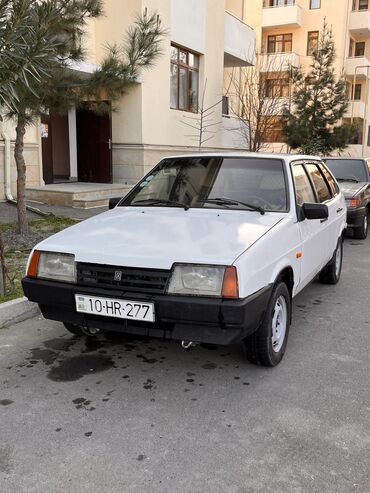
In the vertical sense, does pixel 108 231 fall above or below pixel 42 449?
above

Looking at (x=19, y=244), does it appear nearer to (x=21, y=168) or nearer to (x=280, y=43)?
(x=21, y=168)

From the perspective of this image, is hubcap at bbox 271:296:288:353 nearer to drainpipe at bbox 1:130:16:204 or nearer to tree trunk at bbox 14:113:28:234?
tree trunk at bbox 14:113:28:234

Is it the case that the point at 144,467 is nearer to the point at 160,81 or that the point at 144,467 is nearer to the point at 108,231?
the point at 108,231


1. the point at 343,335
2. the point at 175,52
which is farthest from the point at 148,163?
the point at 343,335

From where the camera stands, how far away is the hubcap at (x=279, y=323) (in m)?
3.73

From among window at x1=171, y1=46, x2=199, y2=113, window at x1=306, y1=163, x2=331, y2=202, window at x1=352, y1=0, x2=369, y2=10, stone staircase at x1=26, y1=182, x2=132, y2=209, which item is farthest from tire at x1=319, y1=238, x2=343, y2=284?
window at x1=352, y1=0, x2=369, y2=10

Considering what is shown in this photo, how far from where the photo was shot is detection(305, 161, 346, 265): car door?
5.18 metres

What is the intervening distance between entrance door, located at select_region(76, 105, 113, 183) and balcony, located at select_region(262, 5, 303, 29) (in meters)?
23.0

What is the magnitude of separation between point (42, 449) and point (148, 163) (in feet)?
42.1

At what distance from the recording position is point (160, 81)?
49.5 ft

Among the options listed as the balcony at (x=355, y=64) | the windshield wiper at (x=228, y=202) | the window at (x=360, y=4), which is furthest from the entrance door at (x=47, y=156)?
the window at (x=360, y=4)

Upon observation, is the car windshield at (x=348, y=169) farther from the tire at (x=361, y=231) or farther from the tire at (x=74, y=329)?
the tire at (x=74, y=329)

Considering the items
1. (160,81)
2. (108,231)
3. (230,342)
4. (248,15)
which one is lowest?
(230,342)

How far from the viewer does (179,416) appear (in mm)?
3051
